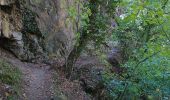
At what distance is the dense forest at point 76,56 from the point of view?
12.8m

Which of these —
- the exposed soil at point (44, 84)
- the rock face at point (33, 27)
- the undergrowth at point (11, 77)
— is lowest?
the exposed soil at point (44, 84)

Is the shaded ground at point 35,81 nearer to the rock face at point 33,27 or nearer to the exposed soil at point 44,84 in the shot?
the exposed soil at point 44,84

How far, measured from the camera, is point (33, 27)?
17.0 m

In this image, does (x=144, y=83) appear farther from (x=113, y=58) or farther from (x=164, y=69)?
(x=113, y=58)

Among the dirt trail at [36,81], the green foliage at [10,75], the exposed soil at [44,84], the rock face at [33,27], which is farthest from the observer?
the rock face at [33,27]

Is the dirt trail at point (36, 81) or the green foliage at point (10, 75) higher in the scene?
the green foliage at point (10, 75)

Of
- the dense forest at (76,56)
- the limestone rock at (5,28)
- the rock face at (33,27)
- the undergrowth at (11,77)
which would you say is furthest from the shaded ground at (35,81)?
the limestone rock at (5,28)

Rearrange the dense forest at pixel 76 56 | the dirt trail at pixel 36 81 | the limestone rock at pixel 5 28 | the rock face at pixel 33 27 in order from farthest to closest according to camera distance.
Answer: the rock face at pixel 33 27 < the limestone rock at pixel 5 28 < the dense forest at pixel 76 56 < the dirt trail at pixel 36 81

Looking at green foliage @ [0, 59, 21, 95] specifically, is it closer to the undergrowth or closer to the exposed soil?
the undergrowth

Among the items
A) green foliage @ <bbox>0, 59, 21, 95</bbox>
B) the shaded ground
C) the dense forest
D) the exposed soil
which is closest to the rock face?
the dense forest

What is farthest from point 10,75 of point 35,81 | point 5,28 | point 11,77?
point 5,28

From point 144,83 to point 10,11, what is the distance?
7.93 metres

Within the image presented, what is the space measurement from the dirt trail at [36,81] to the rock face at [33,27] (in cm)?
102

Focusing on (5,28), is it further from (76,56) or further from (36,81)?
(76,56)
